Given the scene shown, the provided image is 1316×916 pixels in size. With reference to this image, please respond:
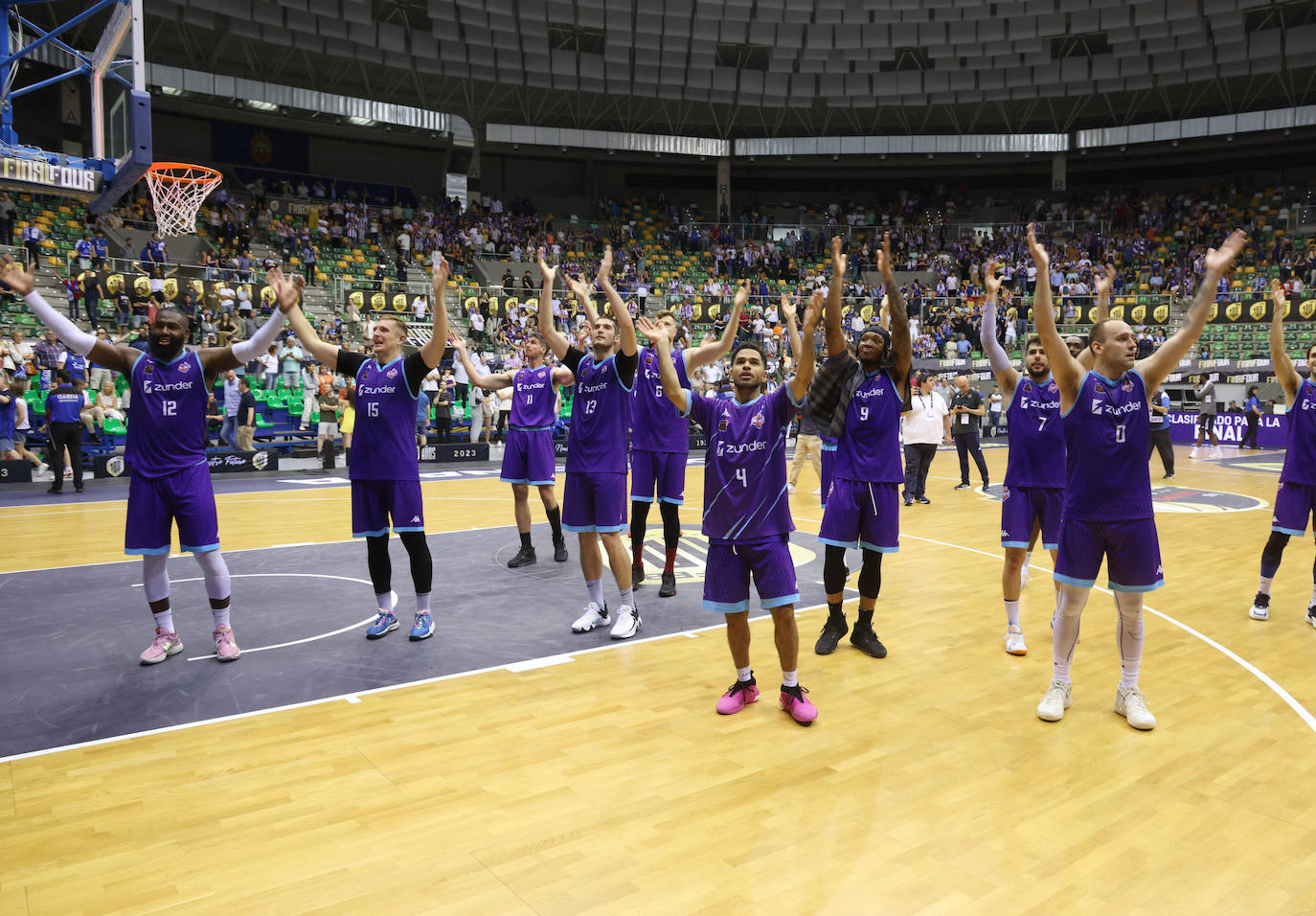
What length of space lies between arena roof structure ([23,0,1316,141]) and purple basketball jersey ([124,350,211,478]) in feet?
81.0

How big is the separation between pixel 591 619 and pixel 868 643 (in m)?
1.93

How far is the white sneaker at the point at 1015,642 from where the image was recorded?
5957 millimetres

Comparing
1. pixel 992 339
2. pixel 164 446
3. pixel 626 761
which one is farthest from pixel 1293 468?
pixel 164 446

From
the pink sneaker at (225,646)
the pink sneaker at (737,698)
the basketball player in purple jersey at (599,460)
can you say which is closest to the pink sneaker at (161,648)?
the pink sneaker at (225,646)

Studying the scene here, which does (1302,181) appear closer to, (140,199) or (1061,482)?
(1061,482)

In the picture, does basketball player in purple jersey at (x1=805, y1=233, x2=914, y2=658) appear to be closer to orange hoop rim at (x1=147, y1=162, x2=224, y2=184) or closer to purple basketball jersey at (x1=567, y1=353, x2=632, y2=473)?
purple basketball jersey at (x1=567, y1=353, x2=632, y2=473)

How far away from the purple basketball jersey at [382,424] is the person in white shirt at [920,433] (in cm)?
811

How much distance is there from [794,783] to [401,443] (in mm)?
3441

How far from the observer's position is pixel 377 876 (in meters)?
3.27

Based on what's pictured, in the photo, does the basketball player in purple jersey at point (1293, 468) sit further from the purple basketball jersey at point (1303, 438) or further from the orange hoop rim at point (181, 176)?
the orange hoop rim at point (181, 176)

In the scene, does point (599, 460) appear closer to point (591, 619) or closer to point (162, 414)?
point (591, 619)

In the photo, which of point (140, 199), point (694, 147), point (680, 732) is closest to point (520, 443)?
point (680, 732)

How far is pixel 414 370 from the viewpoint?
5938 mm

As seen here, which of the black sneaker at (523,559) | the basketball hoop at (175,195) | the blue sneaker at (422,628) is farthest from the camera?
the basketball hoop at (175,195)
